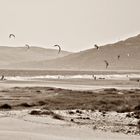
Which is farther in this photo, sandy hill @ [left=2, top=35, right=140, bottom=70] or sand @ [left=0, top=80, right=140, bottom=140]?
sandy hill @ [left=2, top=35, right=140, bottom=70]

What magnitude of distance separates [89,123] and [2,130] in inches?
138

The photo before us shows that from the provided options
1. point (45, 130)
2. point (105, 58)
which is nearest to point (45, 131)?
point (45, 130)

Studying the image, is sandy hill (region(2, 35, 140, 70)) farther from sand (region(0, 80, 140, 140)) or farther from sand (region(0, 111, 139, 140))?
sand (region(0, 111, 139, 140))

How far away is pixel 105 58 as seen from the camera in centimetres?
15450

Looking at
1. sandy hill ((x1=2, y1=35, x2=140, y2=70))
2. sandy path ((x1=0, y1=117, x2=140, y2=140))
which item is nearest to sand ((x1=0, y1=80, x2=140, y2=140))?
sandy path ((x1=0, y1=117, x2=140, y2=140))

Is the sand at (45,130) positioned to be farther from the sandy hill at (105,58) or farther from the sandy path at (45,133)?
the sandy hill at (105,58)

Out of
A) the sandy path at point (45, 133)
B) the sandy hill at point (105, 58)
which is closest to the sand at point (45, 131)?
the sandy path at point (45, 133)

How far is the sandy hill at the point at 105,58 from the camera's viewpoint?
143500mm

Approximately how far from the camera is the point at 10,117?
67.4 ft

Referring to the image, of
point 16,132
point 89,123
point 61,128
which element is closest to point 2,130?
point 16,132

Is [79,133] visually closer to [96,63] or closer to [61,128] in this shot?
[61,128]

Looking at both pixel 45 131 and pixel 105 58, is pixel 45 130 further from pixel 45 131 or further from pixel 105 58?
pixel 105 58

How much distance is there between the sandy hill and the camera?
14350 cm

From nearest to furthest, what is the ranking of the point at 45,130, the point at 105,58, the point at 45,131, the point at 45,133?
the point at 45,133, the point at 45,131, the point at 45,130, the point at 105,58
